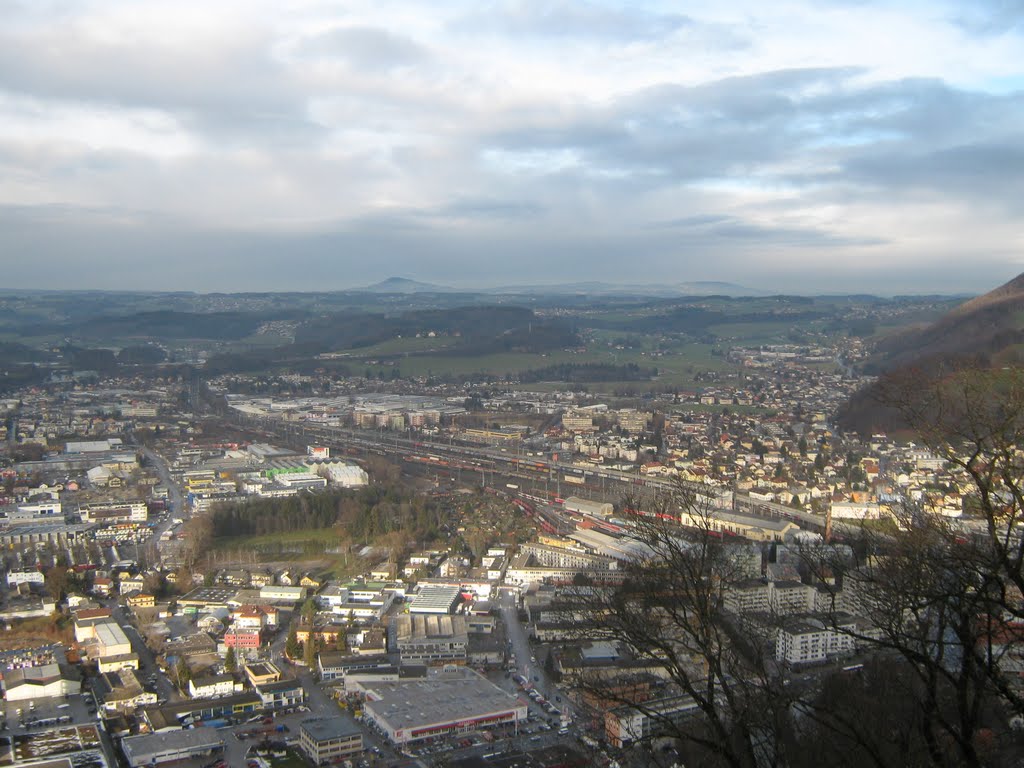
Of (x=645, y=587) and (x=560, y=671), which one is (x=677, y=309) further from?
(x=645, y=587)

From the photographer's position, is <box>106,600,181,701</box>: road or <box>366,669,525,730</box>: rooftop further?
<box>106,600,181,701</box>: road

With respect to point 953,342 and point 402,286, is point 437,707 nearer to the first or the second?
point 953,342

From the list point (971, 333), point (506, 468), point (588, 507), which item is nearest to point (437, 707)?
point (588, 507)

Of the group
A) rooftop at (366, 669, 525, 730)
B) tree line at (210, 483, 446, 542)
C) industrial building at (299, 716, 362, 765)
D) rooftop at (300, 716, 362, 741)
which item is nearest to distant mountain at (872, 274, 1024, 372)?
tree line at (210, 483, 446, 542)

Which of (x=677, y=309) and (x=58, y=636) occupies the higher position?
(x=677, y=309)

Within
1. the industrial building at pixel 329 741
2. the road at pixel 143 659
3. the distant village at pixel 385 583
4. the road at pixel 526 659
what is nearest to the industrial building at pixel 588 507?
the distant village at pixel 385 583

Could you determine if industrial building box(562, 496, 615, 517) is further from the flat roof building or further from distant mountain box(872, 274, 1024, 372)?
distant mountain box(872, 274, 1024, 372)

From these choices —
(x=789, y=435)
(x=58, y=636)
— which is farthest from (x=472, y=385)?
(x=58, y=636)
